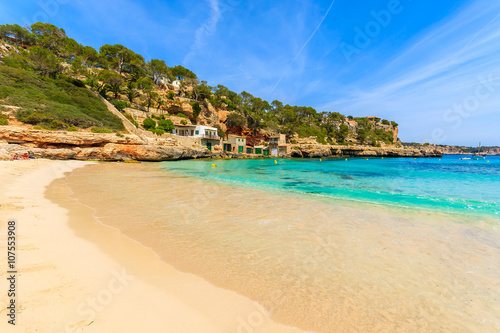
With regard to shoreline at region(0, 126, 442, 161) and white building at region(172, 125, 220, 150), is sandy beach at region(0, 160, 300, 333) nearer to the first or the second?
shoreline at region(0, 126, 442, 161)

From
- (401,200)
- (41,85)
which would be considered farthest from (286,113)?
(401,200)

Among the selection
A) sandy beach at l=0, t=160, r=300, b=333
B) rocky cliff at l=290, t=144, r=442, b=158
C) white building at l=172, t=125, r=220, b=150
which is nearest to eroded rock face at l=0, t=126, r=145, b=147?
white building at l=172, t=125, r=220, b=150

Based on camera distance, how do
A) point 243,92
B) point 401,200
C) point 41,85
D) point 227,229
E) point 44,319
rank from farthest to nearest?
1. point 243,92
2. point 41,85
3. point 401,200
4. point 227,229
5. point 44,319

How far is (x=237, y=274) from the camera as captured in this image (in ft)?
12.0

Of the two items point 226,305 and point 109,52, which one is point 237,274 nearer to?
point 226,305

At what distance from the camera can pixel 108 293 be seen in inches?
112

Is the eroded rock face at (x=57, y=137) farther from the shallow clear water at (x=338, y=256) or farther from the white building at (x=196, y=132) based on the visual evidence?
the shallow clear water at (x=338, y=256)

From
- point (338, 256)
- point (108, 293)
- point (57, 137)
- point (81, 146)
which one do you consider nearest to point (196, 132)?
point (81, 146)

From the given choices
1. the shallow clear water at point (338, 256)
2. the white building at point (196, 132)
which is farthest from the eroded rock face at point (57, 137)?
the shallow clear water at point (338, 256)

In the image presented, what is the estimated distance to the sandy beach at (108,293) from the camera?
7.60 feet

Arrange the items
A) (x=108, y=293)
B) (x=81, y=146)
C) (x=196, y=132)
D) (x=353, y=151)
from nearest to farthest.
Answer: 1. (x=108, y=293)
2. (x=81, y=146)
3. (x=196, y=132)
4. (x=353, y=151)

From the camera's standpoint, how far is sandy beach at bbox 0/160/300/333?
2.32 m

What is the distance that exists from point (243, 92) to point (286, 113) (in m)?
20.1

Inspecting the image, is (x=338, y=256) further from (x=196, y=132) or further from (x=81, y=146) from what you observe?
(x=196, y=132)
